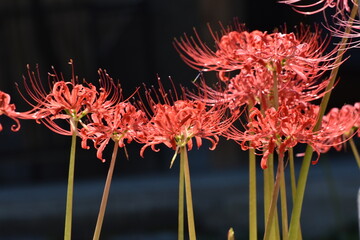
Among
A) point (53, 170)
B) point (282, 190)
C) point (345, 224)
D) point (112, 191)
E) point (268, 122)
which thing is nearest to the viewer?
point (268, 122)

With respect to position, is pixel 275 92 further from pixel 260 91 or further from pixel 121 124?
pixel 121 124

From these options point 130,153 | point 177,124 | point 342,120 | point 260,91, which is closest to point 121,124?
point 177,124

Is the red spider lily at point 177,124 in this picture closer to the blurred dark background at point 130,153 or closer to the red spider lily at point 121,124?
the red spider lily at point 121,124

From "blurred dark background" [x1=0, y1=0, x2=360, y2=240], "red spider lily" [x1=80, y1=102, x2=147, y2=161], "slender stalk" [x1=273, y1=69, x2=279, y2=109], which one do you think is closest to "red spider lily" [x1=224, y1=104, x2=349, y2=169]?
"slender stalk" [x1=273, y1=69, x2=279, y2=109]

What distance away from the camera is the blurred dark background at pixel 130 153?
586 cm

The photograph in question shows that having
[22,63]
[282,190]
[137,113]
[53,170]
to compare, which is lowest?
[282,190]

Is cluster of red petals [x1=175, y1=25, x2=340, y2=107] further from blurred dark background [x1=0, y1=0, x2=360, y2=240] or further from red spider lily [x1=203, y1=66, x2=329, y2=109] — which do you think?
blurred dark background [x1=0, y1=0, x2=360, y2=240]

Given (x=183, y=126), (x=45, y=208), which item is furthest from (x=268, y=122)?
(x=45, y=208)

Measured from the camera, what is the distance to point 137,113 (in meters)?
1.32

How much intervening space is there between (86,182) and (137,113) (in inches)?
195

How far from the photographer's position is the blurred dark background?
5.86 meters

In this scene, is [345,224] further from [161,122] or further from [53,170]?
[161,122]

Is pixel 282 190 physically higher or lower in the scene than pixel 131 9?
lower

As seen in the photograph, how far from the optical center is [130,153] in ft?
20.5
